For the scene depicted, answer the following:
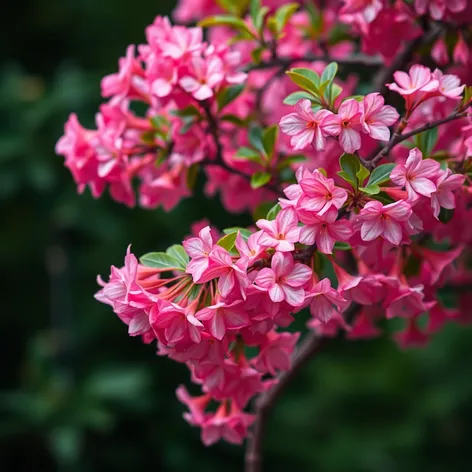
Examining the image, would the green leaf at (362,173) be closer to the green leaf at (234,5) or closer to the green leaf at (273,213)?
the green leaf at (273,213)

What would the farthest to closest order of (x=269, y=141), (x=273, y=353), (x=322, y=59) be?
(x=322, y=59), (x=269, y=141), (x=273, y=353)

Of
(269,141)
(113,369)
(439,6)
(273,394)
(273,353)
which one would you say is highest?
(439,6)

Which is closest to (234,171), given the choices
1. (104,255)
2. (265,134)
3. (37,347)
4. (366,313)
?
(265,134)

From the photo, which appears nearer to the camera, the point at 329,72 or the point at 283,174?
the point at 329,72

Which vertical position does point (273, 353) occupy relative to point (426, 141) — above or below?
below

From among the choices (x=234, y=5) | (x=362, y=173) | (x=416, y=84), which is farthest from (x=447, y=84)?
(x=234, y=5)

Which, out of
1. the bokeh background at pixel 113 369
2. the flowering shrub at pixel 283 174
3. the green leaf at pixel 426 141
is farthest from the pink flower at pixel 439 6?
the bokeh background at pixel 113 369

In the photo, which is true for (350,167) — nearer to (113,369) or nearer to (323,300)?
(323,300)
